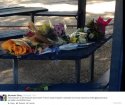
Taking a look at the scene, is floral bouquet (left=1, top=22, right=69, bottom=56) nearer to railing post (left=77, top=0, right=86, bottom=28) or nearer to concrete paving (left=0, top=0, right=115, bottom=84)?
concrete paving (left=0, top=0, right=115, bottom=84)

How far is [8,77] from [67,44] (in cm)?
76

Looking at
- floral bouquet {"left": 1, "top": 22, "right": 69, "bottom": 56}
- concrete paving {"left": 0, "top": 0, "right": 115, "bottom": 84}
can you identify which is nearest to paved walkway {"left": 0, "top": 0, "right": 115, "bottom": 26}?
concrete paving {"left": 0, "top": 0, "right": 115, "bottom": 84}

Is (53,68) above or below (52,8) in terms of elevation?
below

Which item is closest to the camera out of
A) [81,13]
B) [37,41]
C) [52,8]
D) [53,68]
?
[37,41]

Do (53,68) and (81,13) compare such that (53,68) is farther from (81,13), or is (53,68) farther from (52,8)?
(52,8)

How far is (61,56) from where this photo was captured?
2.62m

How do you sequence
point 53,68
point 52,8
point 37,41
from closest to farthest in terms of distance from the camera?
1. point 37,41
2. point 53,68
3. point 52,8

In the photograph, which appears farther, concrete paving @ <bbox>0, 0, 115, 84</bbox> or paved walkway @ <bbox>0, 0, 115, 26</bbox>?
paved walkway @ <bbox>0, 0, 115, 26</bbox>

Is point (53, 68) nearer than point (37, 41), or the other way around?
point (37, 41)

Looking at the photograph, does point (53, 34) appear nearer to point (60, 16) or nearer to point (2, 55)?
point (2, 55)

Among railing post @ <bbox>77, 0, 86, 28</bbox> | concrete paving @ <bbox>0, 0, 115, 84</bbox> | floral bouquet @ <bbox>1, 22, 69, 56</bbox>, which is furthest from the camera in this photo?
railing post @ <bbox>77, 0, 86, 28</bbox>

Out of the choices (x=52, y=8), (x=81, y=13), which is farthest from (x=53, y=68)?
(x=52, y=8)

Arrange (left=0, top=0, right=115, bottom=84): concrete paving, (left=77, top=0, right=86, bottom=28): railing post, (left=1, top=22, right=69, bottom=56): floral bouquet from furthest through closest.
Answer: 1. (left=77, top=0, right=86, bottom=28): railing post
2. (left=0, top=0, right=115, bottom=84): concrete paving
3. (left=1, top=22, right=69, bottom=56): floral bouquet

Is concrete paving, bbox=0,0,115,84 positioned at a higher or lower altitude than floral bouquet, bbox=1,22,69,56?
lower
